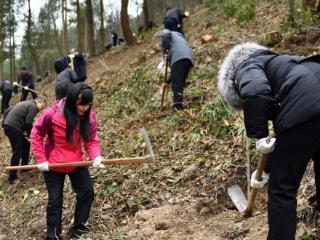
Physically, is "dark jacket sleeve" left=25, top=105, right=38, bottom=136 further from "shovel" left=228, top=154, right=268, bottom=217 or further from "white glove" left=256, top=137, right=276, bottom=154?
"white glove" left=256, top=137, right=276, bottom=154

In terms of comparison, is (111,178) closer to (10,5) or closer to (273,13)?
(273,13)

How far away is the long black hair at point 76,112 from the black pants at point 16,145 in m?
3.36

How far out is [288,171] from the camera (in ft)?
10.6

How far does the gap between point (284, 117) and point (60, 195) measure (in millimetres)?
3028

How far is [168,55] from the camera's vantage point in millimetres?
8398

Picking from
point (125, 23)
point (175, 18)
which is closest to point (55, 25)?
point (125, 23)

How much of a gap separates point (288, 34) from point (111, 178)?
4.30 meters

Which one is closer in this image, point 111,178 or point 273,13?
point 111,178

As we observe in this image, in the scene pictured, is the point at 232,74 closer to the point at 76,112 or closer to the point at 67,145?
the point at 76,112

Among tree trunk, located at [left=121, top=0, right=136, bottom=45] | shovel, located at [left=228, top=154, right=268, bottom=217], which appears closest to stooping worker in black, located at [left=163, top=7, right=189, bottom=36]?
shovel, located at [left=228, top=154, right=268, bottom=217]

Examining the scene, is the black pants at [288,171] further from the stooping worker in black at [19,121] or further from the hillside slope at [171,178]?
the stooping worker in black at [19,121]

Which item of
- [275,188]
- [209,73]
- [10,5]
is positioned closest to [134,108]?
[209,73]

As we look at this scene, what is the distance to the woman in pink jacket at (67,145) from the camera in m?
4.94

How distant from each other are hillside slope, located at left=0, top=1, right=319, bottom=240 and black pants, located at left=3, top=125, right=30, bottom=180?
35cm
